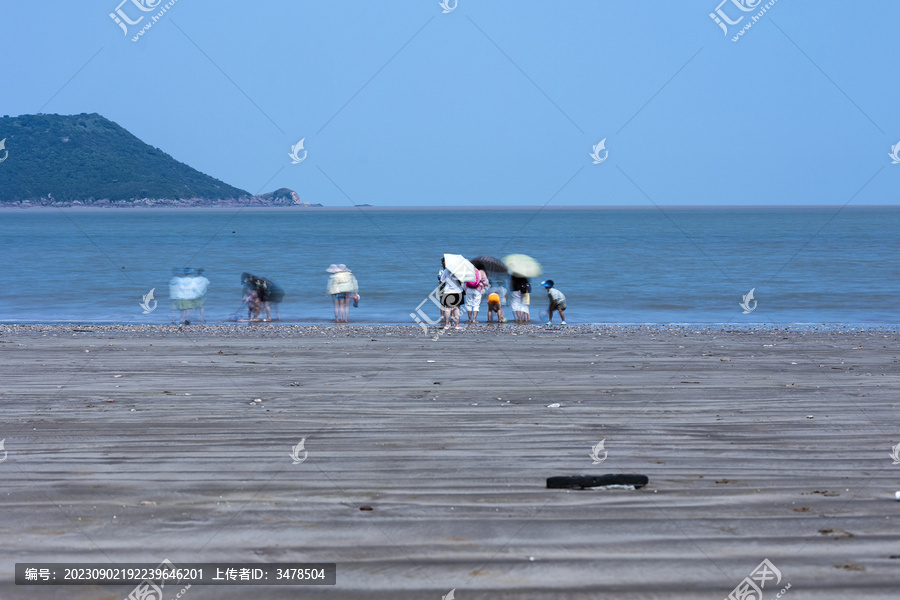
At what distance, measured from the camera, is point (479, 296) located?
19.0 m

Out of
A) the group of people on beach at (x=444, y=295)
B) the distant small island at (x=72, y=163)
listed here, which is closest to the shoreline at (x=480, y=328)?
the group of people on beach at (x=444, y=295)

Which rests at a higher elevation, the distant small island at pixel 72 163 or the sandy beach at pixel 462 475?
the distant small island at pixel 72 163

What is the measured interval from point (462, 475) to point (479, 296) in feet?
44.1

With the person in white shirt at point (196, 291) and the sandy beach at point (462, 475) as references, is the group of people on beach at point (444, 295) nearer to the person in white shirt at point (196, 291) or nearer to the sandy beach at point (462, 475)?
the person in white shirt at point (196, 291)

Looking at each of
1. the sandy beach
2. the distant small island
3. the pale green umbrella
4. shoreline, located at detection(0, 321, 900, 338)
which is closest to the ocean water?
shoreline, located at detection(0, 321, 900, 338)

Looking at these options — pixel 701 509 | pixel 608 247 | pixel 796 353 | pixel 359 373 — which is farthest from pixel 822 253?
pixel 701 509

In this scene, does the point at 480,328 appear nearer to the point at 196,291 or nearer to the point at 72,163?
the point at 196,291

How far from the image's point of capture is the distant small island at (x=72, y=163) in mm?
168125

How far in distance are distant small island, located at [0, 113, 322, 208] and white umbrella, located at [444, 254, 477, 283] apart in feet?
556

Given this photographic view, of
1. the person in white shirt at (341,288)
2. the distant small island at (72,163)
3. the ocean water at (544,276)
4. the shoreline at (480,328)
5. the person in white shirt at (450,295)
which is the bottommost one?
the shoreline at (480,328)

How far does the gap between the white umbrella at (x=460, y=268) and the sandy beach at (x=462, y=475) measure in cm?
741

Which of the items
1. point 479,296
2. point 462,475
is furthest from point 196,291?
point 462,475

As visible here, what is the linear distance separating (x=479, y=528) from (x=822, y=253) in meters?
52.3

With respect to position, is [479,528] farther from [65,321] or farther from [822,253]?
[822,253]
